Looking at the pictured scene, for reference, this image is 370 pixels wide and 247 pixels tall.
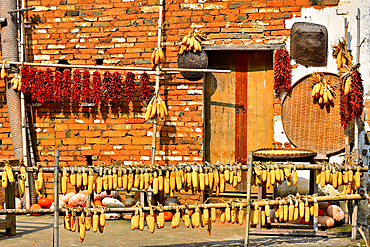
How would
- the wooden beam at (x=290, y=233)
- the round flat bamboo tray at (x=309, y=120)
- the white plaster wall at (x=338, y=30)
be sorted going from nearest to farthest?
the wooden beam at (x=290, y=233)
the white plaster wall at (x=338, y=30)
the round flat bamboo tray at (x=309, y=120)

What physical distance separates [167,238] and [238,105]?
310 cm

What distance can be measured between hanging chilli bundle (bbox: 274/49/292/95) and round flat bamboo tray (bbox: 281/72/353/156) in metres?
0.19

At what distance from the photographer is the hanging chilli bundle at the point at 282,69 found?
307 inches

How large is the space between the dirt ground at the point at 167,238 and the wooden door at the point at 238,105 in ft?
5.72

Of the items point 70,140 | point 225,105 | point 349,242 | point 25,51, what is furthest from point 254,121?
point 25,51

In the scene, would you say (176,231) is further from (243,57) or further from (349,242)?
(243,57)

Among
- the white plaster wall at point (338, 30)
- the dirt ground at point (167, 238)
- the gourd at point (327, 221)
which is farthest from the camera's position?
the white plaster wall at point (338, 30)

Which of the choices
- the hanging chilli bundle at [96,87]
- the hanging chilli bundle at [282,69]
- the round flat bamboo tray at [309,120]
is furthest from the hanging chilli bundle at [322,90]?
A: the hanging chilli bundle at [96,87]

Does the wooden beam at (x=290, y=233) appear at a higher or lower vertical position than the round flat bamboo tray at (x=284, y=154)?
lower

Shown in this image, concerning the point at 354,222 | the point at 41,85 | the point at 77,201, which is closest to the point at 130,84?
the point at 41,85

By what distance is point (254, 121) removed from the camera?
26.9 feet

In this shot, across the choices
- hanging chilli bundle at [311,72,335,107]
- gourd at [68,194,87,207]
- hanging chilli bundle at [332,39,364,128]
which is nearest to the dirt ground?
gourd at [68,194,87,207]

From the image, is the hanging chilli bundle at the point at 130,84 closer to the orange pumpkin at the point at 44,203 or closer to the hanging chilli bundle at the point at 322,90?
the orange pumpkin at the point at 44,203

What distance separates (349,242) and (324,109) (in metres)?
2.67
